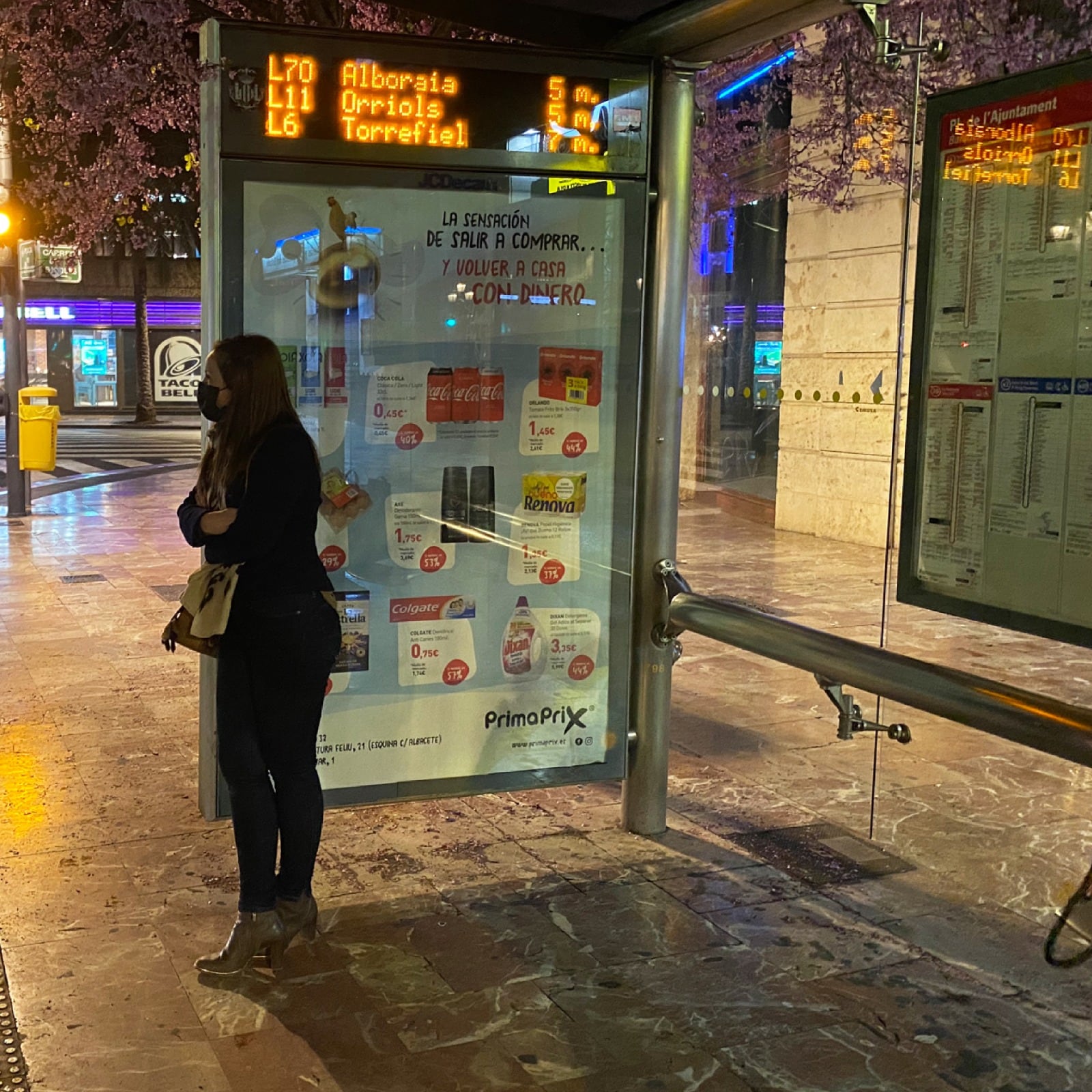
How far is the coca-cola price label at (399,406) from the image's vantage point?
4.68 meters

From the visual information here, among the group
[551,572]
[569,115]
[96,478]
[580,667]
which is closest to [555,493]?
[551,572]

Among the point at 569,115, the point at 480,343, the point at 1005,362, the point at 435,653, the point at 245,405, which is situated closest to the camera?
the point at 1005,362

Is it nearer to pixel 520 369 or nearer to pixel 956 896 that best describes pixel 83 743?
pixel 520 369

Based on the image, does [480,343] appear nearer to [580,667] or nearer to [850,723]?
[580,667]

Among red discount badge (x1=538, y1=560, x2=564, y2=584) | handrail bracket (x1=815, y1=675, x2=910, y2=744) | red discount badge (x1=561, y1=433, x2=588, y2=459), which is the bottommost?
handrail bracket (x1=815, y1=675, x2=910, y2=744)

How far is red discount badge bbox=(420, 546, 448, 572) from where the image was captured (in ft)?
15.9

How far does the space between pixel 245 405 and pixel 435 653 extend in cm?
141

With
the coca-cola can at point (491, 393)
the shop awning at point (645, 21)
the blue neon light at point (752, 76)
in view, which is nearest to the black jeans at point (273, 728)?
the coca-cola can at point (491, 393)

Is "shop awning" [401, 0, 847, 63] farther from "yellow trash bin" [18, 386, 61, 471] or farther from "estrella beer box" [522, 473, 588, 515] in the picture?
"yellow trash bin" [18, 386, 61, 471]

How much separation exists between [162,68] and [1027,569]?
9428mm

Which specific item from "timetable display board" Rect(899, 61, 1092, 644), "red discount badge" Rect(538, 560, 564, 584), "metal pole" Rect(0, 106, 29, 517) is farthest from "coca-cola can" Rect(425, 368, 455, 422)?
"metal pole" Rect(0, 106, 29, 517)

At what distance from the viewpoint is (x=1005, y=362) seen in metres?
3.61

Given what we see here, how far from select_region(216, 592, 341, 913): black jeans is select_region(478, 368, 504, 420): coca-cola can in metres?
1.17

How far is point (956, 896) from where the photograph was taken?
4566mm
